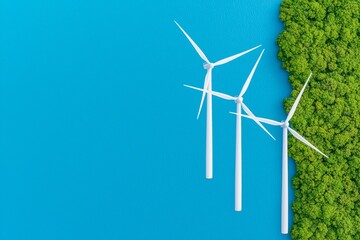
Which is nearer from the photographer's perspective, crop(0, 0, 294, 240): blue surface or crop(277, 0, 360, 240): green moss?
crop(0, 0, 294, 240): blue surface

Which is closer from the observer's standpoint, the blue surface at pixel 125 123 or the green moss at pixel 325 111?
the blue surface at pixel 125 123

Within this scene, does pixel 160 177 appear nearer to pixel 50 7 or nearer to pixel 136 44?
pixel 136 44

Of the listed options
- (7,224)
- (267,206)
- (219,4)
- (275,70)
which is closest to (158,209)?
(267,206)

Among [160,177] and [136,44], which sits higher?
[136,44]
